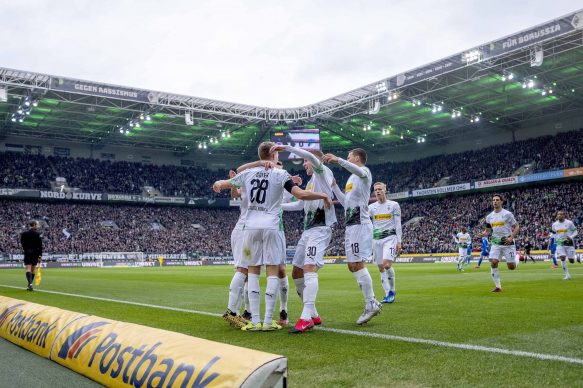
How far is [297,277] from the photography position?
7.79 metres

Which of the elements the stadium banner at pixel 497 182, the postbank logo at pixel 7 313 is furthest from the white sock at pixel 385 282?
the stadium banner at pixel 497 182

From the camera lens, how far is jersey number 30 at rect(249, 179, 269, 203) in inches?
279

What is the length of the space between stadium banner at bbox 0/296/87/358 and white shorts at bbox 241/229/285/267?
7.23ft

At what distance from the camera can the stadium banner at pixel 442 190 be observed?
5069 centimetres

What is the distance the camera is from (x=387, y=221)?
11.7 metres

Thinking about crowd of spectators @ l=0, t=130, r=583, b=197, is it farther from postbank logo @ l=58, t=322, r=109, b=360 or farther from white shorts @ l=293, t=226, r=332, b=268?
postbank logo @ l=58, t=322, r=109, b=360

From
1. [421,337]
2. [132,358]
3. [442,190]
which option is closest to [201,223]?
[442,190]

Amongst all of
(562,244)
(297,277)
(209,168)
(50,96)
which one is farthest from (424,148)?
(297,277)

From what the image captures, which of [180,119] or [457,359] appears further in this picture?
[180,119]

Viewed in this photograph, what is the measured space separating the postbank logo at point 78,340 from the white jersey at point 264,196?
2.47 m

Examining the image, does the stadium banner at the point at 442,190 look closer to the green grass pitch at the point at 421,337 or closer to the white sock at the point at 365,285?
the green grass pitch at the point at 421,337

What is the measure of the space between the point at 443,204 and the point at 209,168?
100 feet

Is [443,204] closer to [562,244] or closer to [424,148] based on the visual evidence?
[424,148]

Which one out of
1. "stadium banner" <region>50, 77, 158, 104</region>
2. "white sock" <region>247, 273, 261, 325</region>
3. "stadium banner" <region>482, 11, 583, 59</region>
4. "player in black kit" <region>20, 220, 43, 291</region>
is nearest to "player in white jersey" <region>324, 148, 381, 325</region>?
"white sock" <region>247, 273, 261, 325</region>
